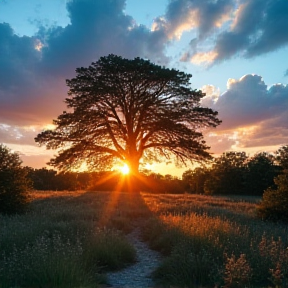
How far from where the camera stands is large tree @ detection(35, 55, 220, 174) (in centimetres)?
2830

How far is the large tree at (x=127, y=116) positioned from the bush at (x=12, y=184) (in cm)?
1185

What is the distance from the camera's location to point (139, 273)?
27.7ft

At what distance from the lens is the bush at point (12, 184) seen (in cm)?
1591

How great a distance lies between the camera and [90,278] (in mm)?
6941

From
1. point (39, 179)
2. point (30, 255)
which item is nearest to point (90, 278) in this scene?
point (30, 255)

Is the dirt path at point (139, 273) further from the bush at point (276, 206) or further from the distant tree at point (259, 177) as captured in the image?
the distant tree at point (259, 177)

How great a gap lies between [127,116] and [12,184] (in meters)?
14.6

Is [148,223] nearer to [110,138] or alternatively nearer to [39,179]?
[110,138]

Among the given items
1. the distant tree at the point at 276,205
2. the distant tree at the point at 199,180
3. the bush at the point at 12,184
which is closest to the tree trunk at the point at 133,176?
the bush at the point at 12,184

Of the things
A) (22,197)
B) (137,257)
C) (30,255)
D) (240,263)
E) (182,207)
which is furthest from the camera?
(182,207)

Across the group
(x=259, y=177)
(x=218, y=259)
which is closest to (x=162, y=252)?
(x=218, y=259)

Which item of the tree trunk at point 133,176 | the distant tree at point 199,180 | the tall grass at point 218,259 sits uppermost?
the distant tree at point 199,180

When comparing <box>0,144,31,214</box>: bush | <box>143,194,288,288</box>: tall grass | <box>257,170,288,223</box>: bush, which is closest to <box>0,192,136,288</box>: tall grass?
<box>143,194,288,288</box>: tall grass

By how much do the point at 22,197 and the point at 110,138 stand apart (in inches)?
582
